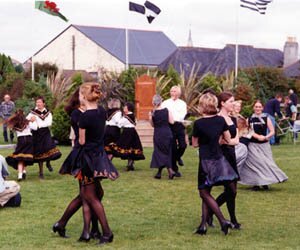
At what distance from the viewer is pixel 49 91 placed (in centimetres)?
2548

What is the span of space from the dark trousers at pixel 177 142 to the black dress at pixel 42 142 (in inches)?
98.9

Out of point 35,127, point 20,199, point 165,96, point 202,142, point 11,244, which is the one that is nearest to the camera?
point 11,244

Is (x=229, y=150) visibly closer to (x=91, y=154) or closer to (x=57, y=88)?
(x=91, y=154)

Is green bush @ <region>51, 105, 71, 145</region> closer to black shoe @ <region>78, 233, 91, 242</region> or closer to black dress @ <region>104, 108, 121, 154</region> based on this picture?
black dress @ <region>104, 108, 121, 154</region>

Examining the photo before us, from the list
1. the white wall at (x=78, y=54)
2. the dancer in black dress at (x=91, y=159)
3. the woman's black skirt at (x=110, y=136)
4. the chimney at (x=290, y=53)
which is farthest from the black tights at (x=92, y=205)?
the chimney at (x=290, y=53)

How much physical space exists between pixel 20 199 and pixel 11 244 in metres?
2.55

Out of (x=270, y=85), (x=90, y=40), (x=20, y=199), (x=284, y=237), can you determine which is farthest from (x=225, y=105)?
(x=90, y=40)

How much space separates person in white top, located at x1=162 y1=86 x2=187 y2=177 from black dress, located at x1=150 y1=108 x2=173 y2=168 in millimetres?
330

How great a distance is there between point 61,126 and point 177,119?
28.0 ft

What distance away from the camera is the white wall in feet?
214

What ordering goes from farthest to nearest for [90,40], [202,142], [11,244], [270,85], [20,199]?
1. [90,40]
2. [270,85]
3. [20,199]
4. [202,142]
5. [11,244]

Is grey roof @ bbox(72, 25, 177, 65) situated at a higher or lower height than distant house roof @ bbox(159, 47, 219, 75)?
higher

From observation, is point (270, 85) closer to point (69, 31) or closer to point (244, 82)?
point (244, 82)

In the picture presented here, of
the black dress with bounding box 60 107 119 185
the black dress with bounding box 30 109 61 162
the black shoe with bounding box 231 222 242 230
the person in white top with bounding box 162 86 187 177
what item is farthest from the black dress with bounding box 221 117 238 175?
the black dress with bounding box 30 109 61 162
